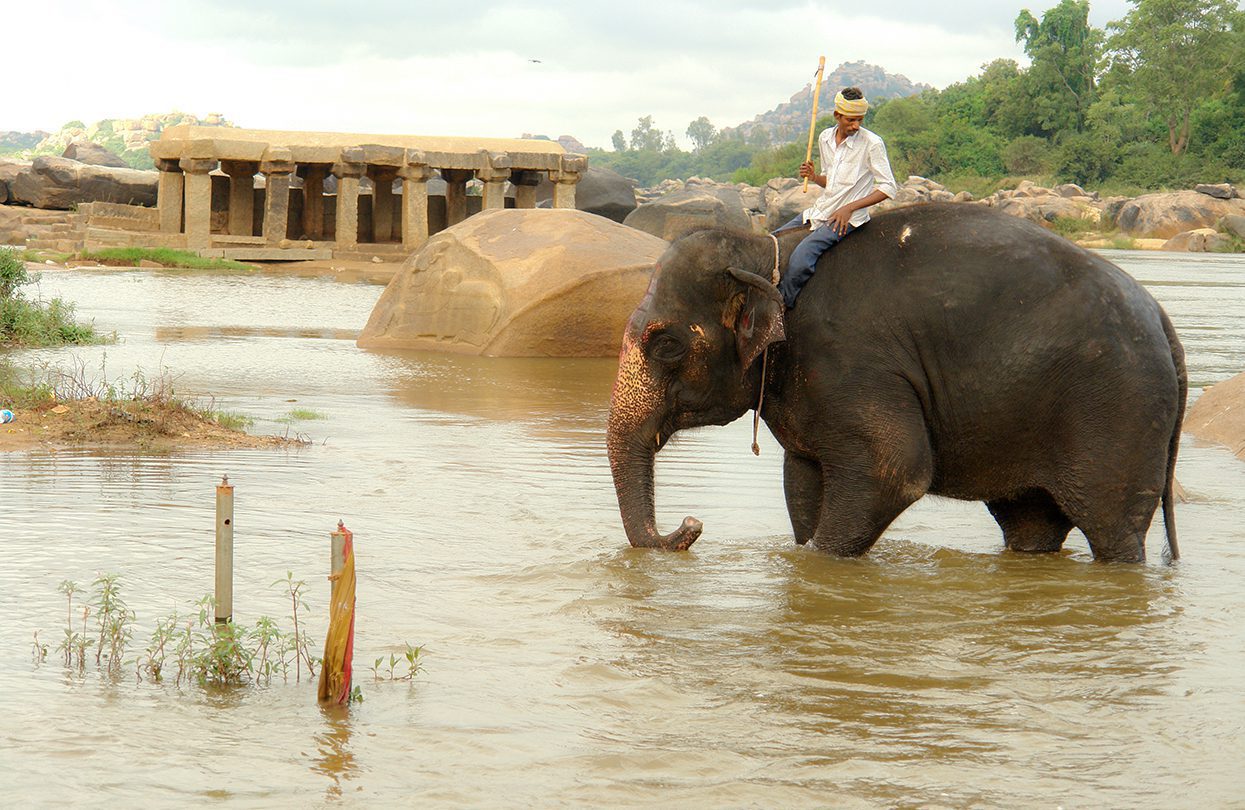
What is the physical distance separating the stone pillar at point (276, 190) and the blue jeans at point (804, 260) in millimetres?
24337

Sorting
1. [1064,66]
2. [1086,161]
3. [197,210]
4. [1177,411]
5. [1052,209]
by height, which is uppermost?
[1064,66]

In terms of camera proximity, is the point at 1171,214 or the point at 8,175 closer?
the point at 8,175

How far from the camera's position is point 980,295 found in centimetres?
661

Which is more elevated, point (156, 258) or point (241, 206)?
point (241, 206)

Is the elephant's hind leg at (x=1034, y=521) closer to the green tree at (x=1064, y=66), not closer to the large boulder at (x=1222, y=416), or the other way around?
the large boulder at (x=1222, y=416)

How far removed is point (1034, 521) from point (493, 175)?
2487 cm

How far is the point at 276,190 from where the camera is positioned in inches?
1211

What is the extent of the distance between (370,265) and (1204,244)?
39603 millimetres

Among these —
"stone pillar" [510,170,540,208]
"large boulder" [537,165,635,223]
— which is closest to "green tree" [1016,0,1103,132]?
"large boulder" [537,165,635,223]

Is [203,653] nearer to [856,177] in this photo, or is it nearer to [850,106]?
[856,177]

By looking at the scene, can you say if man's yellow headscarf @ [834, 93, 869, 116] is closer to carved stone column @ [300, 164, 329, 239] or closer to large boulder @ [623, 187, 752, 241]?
carved stone column @ [300, 164, 329, 239]

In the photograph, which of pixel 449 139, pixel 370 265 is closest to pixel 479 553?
pixel 370 265

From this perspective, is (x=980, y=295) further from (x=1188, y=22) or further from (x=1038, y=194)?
(x=1188, y=22)

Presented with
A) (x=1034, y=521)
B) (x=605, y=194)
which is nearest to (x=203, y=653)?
(x=1034, y=521)
